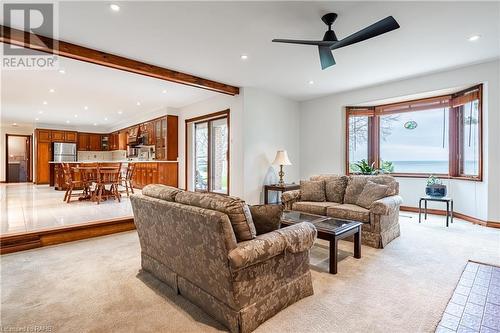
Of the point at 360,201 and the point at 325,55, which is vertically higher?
the point at 325,55

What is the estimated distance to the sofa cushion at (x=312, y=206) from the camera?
12.4ft

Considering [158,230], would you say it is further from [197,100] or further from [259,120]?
[197,100]

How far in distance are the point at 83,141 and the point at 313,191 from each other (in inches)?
443

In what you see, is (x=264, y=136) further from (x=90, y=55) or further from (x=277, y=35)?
(x=90, y=55)

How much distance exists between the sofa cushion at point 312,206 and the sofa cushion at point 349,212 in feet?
0.33

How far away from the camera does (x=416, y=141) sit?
5672mm

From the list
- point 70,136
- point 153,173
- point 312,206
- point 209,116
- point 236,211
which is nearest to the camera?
point 236,211

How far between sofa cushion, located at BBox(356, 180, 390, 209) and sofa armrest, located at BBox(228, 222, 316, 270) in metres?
1.86

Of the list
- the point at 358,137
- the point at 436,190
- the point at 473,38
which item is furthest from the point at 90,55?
the point at 436,190

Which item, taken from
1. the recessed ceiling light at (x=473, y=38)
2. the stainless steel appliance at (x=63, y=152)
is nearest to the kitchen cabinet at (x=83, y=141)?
the stainless steel appliance at (x=63, y=152)

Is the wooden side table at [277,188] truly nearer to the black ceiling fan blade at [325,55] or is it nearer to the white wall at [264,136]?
the white wall at [264,136]

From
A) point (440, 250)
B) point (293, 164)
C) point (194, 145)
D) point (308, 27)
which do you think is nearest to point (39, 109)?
point (194, 145)

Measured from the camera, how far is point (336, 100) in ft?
20.1

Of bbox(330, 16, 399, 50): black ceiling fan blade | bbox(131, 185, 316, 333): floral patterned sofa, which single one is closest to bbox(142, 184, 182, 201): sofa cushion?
bbox(131, 185, 316, 333): floral patterned sofa
